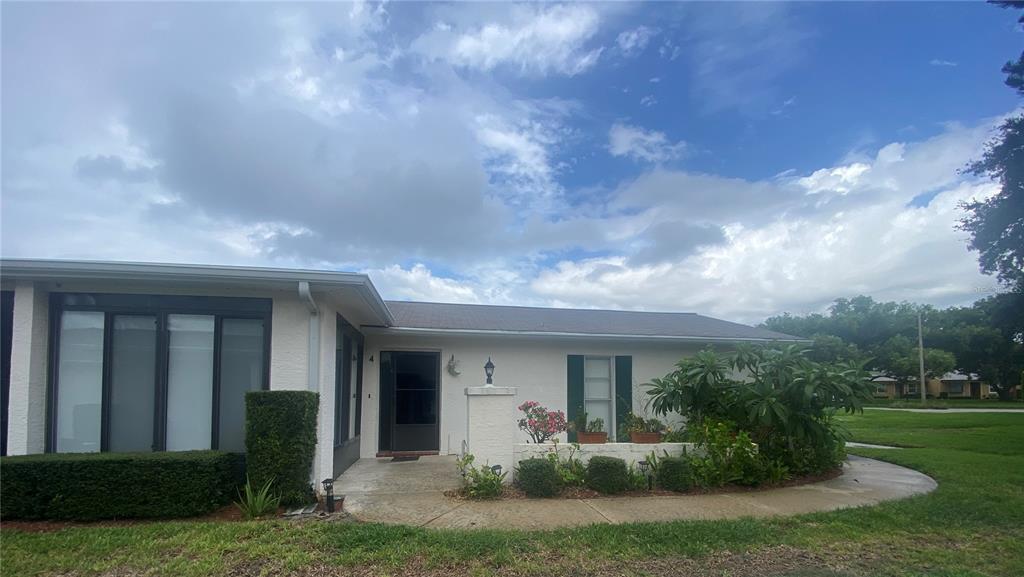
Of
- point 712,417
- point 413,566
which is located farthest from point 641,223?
point 413,566

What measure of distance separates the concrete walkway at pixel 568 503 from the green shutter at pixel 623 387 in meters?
4.09

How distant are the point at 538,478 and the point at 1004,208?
13943 mm

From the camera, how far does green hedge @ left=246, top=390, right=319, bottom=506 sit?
20.4ft

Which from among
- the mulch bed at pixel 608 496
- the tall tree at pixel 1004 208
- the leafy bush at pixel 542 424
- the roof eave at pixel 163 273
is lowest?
the mulch bed at pixel 608 496

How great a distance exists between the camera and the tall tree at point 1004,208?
13273 mm

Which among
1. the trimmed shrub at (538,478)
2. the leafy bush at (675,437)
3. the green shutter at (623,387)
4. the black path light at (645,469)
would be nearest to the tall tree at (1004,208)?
the green shutter at (623,387)

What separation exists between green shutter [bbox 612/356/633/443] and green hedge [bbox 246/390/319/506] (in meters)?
7.14

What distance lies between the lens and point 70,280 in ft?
21.3

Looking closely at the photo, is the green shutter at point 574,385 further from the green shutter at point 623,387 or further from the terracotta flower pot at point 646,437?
the terracotta flower pot at point 646,437

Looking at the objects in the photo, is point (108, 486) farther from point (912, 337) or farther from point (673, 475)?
point (912, 337)

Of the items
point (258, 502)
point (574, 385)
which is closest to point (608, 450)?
point (574, 385)

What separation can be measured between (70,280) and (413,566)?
201 inches

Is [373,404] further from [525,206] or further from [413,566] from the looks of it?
[413,566]

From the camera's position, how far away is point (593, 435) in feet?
32.4
